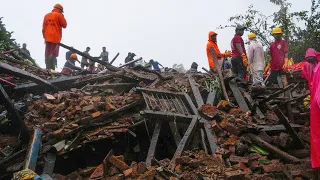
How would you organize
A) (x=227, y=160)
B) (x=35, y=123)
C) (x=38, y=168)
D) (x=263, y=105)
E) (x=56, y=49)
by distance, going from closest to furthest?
(x=227, y=160), (x=38, y=168), (x=35, y=123), (x=263, y=105), (x=56, y=49)

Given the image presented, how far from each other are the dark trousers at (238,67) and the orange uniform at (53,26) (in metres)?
5.05

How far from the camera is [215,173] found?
3.63 metres

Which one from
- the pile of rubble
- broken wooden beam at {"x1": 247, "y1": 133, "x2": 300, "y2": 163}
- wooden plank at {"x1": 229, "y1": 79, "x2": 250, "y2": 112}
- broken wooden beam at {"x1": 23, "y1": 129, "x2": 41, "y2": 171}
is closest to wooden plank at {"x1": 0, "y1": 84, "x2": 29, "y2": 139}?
the pile of rubble

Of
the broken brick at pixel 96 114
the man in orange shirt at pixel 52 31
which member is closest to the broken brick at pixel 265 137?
the broken brick at pixel 96 114

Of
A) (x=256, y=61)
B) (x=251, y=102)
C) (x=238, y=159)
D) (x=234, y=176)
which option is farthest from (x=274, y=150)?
(x=256, y=61)

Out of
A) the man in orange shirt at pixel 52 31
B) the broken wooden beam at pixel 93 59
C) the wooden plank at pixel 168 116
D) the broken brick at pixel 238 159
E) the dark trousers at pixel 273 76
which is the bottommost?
the broken brick at pixel 238 159

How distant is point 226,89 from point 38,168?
410 cm

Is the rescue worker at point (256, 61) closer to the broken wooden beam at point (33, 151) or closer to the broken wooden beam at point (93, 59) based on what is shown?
the broken wooden beam at point (93, 59)

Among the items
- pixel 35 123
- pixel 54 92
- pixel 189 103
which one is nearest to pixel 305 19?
pixel 189 103

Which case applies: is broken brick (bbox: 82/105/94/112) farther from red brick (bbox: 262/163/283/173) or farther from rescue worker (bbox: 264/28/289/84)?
rescue worker (bbox: 264/28/289/84)

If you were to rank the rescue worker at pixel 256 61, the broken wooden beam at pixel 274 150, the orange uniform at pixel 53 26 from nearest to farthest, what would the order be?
the broken wooden beam at pixel 274 150 → the rescue worker at pixel 256 61 → the orange uniform at pixel 53 26

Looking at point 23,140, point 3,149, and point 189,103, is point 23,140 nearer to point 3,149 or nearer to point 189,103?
point 3,149

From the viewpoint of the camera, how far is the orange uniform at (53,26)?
8.79 m

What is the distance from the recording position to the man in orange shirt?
28.9 ft
